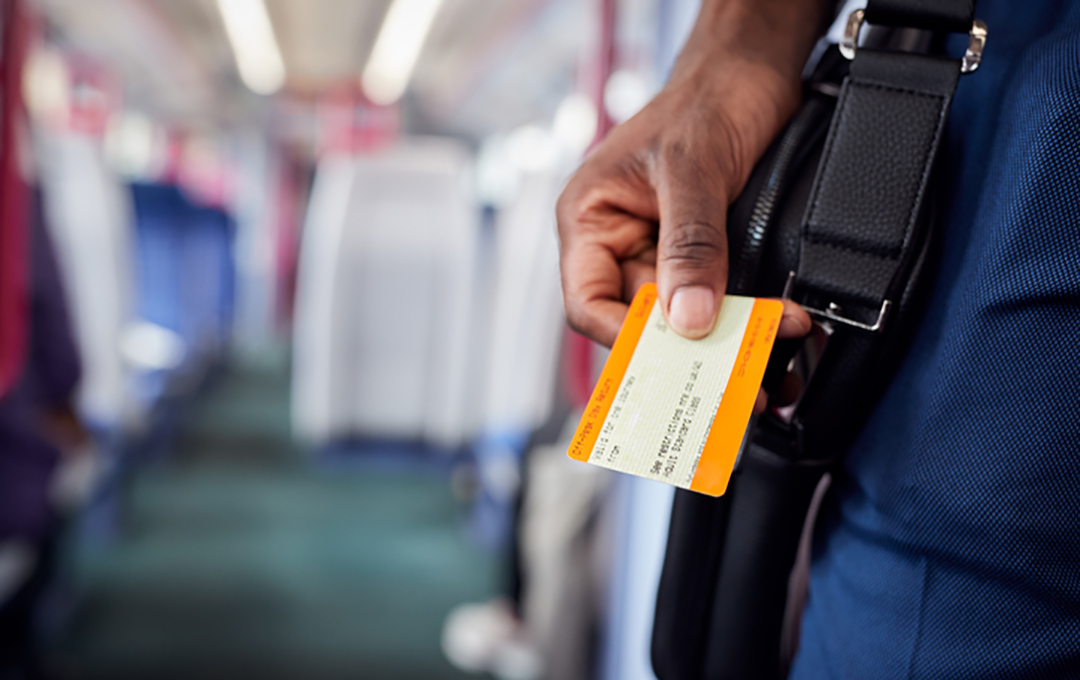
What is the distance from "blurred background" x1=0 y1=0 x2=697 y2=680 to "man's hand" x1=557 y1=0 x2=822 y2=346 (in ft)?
2.54

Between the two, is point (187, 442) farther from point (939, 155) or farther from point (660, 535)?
point (939, 155)

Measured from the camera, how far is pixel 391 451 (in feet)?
10.8

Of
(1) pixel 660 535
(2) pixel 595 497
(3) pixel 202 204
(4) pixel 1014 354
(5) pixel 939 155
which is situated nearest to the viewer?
(4) pixel 1014 354

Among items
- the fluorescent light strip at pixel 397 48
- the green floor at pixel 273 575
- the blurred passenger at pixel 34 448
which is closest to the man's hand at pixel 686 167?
the blurred passenger at pixel 34 448

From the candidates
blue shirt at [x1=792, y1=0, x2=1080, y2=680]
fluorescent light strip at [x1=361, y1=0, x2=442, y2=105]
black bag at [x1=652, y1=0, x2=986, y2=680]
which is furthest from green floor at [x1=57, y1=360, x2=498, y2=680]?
fluorescent light strip at [x1=361, y1=0, x2=442, y2=105]

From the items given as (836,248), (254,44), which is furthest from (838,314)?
(254,44)

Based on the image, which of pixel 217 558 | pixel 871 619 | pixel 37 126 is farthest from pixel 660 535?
pixel 37 126

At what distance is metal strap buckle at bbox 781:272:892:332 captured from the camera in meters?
0.49

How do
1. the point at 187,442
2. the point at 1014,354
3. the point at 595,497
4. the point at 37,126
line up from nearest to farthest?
the point at 1014,354 → the point at 595,497 → the point at 37,126 → the point at 187,442

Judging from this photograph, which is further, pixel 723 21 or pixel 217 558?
pixel 217 558

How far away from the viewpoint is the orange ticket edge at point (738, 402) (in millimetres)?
461

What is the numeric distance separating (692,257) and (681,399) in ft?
0.33

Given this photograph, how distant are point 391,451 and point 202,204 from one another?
3.49 m

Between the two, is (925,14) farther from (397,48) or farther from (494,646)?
(397,48)
